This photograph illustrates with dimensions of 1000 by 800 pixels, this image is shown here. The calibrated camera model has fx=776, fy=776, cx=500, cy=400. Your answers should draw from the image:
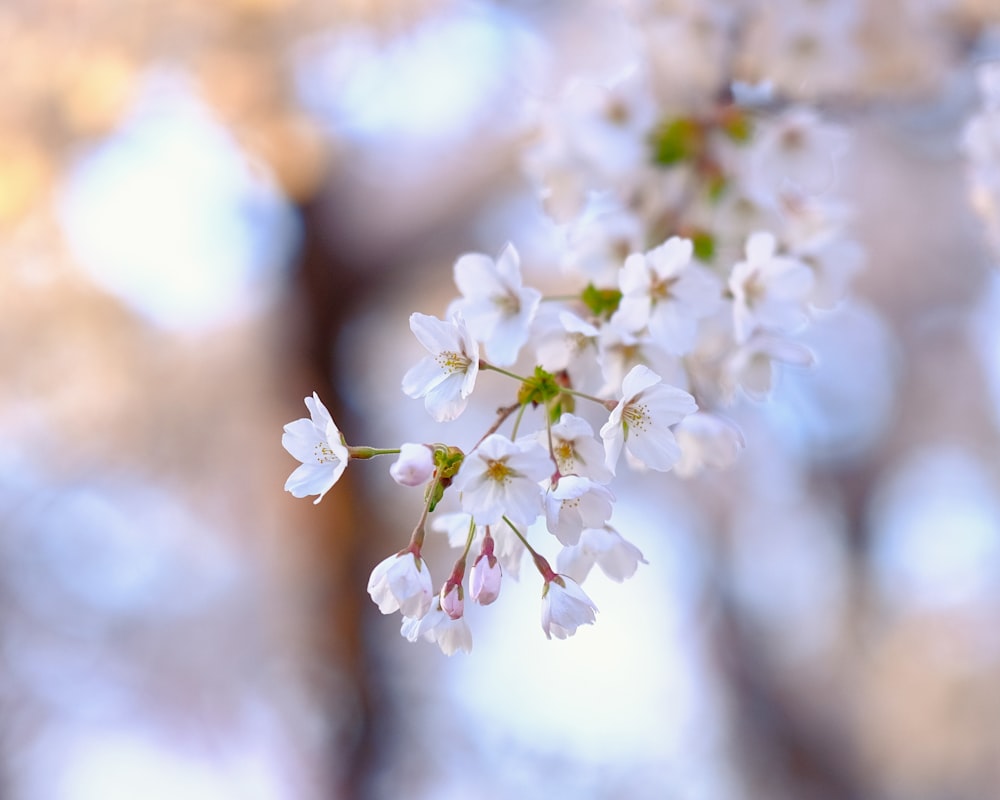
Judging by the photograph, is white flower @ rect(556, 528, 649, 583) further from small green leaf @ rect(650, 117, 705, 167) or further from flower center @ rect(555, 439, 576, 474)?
small green leaf @ rect(650, 117, 705, 167)

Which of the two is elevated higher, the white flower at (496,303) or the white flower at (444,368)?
the white flower at (496,303)

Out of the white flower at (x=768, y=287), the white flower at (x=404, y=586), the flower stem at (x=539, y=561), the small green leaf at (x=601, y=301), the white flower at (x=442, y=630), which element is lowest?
the white flower at (x=442, y=630)

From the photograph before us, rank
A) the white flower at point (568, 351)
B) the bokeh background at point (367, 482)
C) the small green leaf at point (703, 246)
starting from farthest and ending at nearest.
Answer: the bokeh background at point (367, 482) → the small green leaf at point (703, 246) → the white flower at point (568, 351)

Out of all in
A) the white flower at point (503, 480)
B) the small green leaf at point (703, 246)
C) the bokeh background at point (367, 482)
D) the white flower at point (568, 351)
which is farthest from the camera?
the bokeh background at point (367, 482)

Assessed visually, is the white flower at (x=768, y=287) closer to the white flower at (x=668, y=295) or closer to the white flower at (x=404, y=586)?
the white flower at (x=668, y=295)

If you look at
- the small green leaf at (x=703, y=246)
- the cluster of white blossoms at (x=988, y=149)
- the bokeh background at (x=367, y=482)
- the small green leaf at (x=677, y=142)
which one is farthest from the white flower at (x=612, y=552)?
the bokeh background at (x=367, y=482)

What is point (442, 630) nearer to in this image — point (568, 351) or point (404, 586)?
point (404, 586)

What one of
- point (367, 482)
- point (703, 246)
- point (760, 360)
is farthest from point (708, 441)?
point (367, 482)

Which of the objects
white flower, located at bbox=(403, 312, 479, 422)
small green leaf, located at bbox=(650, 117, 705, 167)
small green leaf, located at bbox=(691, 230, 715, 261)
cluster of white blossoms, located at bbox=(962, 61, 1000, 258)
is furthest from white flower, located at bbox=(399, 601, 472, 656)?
cluster of white blossoms, located at bbox=(962, 61, 1000, 258)
